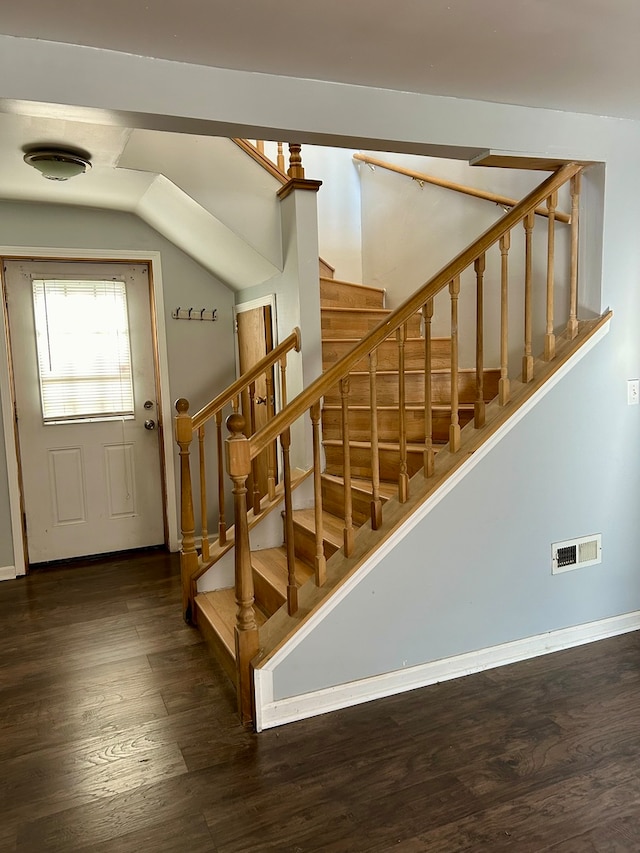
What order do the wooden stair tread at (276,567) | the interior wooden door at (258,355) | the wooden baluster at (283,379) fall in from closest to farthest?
the wooden stair tread at (276,567)
the wooden baluster at (283,379)
the interior wooden door at (258,355)

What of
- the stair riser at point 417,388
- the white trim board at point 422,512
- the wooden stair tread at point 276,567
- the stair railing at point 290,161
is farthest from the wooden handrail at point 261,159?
the wooden stair tread at point 276,567

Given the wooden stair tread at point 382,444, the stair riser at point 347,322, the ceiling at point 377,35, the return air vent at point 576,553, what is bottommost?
the return air vent at point 576,553

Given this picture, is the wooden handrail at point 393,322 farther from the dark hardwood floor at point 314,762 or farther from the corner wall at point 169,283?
the corner wall at point 169,283

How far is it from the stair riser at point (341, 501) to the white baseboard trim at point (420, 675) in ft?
2.16

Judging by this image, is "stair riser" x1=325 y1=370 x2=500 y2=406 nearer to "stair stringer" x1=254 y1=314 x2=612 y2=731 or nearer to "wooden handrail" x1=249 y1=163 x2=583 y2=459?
"stair stringer" x1=254 y1=314 x2=612 y2=731

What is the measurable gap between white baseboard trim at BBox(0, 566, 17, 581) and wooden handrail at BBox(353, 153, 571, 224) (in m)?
3.61

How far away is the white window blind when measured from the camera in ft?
13.0

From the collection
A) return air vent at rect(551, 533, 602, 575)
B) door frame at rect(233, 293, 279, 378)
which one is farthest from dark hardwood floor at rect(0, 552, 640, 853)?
door frame at rect(233, 293, 279, 378)

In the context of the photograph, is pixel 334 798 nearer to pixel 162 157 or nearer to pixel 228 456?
pixel 228 456

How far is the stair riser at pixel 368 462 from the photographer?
9.08 ft

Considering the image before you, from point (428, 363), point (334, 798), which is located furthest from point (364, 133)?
point (334, 798)

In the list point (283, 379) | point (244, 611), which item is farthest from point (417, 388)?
point (244, 611)

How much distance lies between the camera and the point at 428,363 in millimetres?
2355

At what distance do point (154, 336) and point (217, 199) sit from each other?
1.30m
